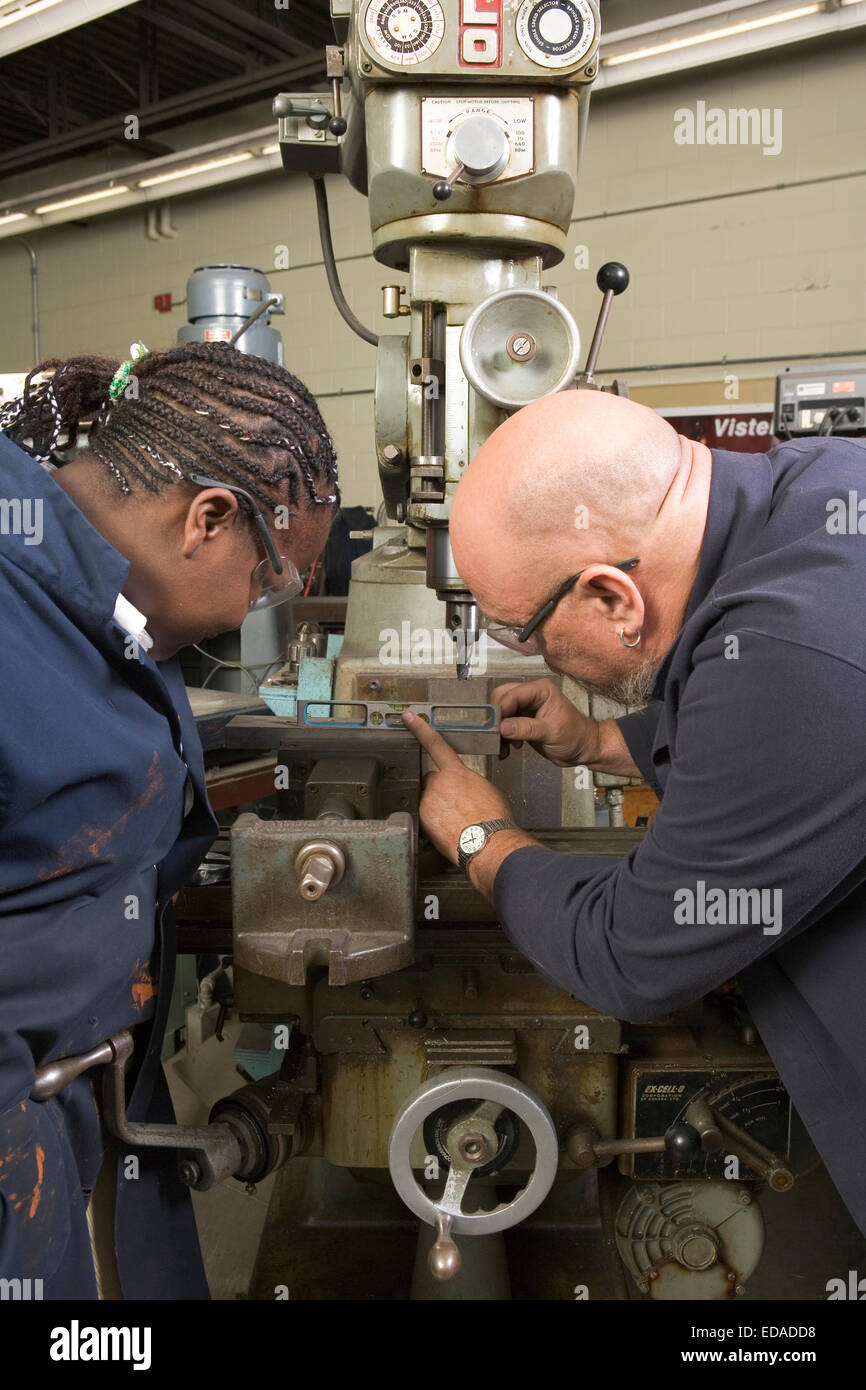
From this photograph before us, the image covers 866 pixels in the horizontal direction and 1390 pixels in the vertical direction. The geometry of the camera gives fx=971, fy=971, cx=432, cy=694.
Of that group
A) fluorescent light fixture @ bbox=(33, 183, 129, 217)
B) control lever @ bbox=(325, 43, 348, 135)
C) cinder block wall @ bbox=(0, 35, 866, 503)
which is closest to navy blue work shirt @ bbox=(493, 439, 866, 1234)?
control lever @ bbox=(325, 43, 348, 135)

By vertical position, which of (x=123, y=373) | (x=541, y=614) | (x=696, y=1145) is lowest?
(x=696, y=1145)

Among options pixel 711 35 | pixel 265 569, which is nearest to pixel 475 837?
pixel 265 569

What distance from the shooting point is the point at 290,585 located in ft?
3.39

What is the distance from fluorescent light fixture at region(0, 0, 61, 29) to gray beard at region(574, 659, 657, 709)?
3.22 m

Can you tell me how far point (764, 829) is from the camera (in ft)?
2.47

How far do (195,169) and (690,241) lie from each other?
102 inches

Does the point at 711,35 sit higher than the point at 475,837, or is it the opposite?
the point at 711,35

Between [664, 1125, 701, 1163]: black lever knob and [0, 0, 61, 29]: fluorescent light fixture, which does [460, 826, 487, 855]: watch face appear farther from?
[0, 0, 61, 29]: fluorescent light fixture

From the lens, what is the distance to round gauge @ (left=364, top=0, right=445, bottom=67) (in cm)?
113

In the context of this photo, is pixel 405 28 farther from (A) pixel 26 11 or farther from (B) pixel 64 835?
(A) pixel 26 11

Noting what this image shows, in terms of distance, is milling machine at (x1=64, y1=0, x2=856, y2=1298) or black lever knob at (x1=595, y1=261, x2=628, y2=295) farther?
black lever knob at (x1=595, y1=261, x2=628, y2=295)

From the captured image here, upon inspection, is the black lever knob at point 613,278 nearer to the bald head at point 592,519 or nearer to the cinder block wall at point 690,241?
the bald head at point 592,519

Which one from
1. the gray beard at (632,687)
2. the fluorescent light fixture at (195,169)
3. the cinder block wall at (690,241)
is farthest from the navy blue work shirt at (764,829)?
the fluorescent light fixture at (195,169)
